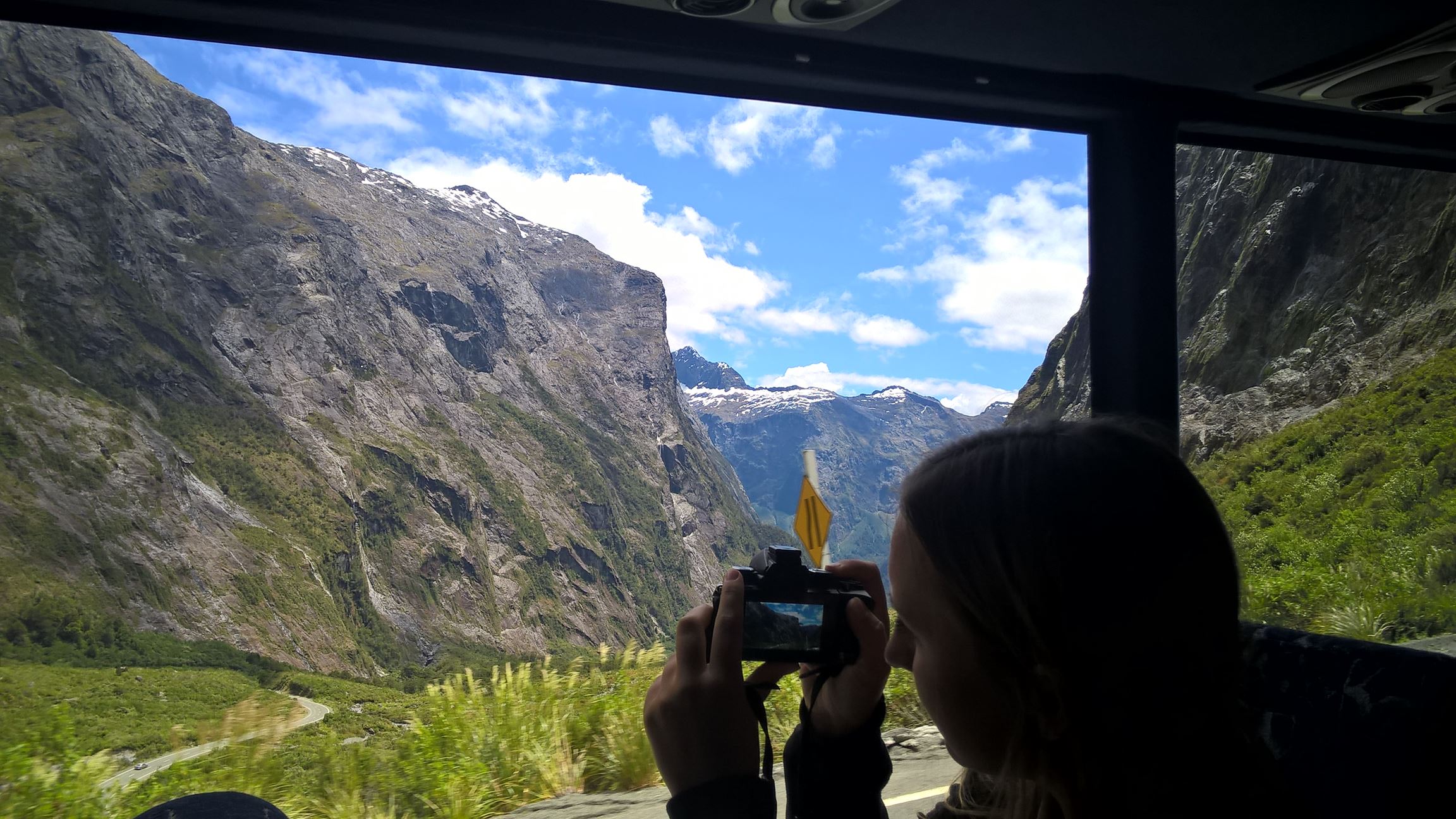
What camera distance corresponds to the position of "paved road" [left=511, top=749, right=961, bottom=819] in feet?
7.56

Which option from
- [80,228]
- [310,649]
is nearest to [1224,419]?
[310,649]

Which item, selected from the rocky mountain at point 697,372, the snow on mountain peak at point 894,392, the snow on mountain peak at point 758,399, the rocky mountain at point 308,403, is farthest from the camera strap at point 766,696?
the rocky mountain at point 697,372

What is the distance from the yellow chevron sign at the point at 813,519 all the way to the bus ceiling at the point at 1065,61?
110 cm

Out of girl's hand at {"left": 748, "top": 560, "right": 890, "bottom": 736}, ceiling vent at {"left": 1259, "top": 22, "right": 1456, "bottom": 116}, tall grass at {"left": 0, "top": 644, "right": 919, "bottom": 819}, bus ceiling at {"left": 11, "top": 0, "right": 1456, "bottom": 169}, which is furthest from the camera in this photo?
tall grass at {"left": 0, "top": 644, "right": 919, "bottom": 819}

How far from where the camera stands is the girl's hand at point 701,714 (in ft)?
2.29

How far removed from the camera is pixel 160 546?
2420 inches

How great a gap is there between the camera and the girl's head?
0.74 feet

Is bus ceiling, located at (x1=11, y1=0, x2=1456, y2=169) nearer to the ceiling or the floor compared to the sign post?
nearer to the ceiling

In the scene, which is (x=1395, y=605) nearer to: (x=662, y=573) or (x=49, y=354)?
(x=49, y=354)

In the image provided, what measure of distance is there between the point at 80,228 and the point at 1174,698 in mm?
89301

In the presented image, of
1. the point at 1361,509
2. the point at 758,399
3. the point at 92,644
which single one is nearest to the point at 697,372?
the point at 758,399

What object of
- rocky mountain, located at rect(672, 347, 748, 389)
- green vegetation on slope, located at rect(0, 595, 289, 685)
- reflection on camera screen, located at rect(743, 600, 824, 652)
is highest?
rocky mountain, located at rect(672, 347, 748, 389)

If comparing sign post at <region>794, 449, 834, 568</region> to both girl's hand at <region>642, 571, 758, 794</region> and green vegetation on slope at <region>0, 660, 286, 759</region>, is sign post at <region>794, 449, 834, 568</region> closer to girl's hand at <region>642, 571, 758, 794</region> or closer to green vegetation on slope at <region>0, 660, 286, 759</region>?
girl's hand at <region>642, 571, 758, 794</region>

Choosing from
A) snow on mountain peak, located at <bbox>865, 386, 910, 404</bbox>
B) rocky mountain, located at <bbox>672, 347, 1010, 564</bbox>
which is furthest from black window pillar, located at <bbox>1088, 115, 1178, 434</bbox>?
snow on mountain peak, located at <bbox>865, 386, 910, 404</bbox>
